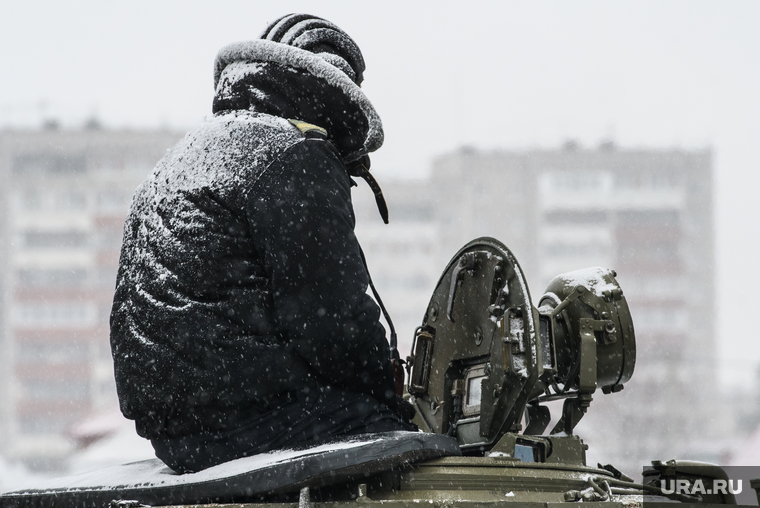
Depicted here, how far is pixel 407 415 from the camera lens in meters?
3.36

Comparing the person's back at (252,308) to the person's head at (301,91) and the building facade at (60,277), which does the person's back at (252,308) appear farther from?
the building facade at (60,277)

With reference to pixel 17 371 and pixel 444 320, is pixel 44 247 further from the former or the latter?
pixel 444 320

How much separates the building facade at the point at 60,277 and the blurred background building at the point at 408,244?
0.20 ft

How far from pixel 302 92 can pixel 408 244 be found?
134 feet

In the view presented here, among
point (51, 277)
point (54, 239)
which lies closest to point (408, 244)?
point (51, 277)

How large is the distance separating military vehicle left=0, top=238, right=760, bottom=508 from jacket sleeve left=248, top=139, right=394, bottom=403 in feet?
0.90

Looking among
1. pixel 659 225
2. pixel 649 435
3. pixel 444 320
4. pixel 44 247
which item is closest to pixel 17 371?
pixel 44 247

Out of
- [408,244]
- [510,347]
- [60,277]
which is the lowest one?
[510,347]

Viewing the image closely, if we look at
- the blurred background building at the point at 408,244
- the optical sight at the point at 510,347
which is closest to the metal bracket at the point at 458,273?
the optical sight at the point at 510,347

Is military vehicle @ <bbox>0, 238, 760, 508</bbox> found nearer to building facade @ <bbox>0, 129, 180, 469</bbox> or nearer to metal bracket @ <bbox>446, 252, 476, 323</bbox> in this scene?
metal bracket @ <bbox>446, 252, 476, 323</bbox>

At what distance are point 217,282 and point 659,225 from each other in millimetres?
45688

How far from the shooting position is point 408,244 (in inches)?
1735

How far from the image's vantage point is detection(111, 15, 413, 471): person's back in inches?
118

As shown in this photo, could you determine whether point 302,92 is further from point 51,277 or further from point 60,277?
point 51,277
